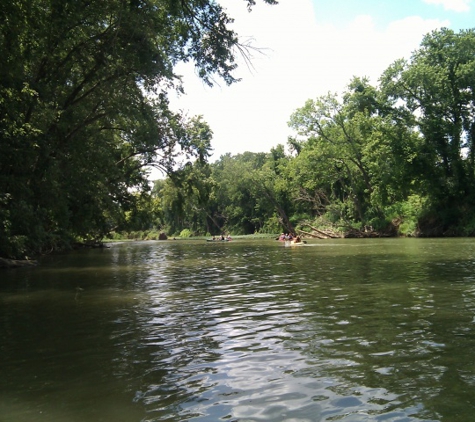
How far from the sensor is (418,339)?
20.1ft

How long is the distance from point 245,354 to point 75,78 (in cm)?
2230

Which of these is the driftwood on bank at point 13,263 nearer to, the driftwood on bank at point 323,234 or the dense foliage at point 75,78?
the dense foliage at point 75,78

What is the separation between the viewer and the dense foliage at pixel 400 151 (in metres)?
42.1

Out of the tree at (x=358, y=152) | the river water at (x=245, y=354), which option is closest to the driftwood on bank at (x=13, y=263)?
the river water at (x=245, y=354)

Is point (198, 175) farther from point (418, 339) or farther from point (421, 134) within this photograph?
point (418, 339)

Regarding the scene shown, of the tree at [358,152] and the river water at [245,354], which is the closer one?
Answer: the river water at [245,354]

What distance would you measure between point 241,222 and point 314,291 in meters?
81.8

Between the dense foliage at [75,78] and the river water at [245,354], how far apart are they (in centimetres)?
783

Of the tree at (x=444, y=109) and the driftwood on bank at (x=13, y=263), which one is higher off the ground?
the tree at (x=444, y=109)

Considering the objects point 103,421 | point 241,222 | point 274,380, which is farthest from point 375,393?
point 241,222

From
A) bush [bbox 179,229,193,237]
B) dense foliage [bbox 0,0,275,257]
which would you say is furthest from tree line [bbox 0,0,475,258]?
bush [bbox 179,229,193,237]

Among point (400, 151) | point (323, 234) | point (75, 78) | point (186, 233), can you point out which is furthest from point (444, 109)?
point (186, 233)

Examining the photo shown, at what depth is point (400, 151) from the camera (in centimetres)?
4538

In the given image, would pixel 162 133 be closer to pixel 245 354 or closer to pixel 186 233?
pixel 245 354
